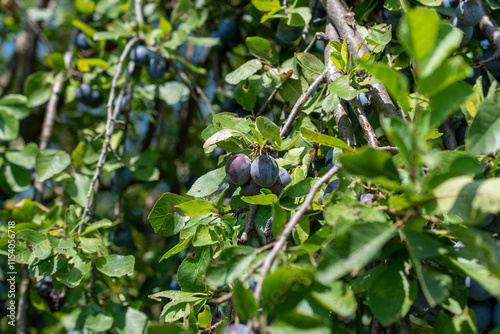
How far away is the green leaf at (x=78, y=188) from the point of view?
1.27 m

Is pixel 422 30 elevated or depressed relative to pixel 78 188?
elevated

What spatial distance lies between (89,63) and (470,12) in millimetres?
1270

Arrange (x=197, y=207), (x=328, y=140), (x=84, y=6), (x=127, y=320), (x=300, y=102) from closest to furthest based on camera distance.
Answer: (x=328, y=140)
(x=197, y=207)
(x=300, y=102)
(x=127, y=320)
(x=84, y=6)

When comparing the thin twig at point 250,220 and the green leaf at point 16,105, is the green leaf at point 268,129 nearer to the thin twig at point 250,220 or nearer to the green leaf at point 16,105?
the thin twig at point 250,220

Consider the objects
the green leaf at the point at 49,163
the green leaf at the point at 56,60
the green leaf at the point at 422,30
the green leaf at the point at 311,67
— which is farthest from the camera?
the green leaf at the point at 56,60

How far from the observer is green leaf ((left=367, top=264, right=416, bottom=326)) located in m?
0.54

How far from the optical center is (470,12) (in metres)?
0.97

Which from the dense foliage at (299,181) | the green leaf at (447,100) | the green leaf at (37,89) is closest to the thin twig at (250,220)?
the dense foliage at (299,181)

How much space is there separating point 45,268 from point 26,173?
71cm

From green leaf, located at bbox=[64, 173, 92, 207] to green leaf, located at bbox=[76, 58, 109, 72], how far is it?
44cm

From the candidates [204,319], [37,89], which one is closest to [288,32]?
[204,319]

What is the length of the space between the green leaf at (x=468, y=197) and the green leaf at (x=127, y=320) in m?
0.90

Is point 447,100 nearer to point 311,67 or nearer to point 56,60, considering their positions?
point 311,67

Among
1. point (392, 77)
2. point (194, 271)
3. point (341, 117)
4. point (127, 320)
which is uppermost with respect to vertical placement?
point (392, 77)
